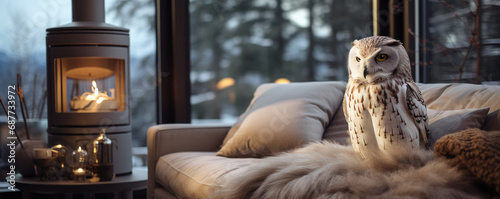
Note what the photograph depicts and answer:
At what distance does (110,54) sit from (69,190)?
0.77 meters

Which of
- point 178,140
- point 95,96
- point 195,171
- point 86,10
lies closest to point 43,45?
point 86,10

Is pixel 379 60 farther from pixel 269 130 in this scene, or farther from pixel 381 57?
pixel 269 130

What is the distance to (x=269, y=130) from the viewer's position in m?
2.11

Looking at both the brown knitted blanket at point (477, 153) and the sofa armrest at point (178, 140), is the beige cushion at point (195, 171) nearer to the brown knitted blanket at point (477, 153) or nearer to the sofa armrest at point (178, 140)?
the sofa armrest at point (178, 140)

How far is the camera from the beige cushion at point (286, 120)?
207 cm

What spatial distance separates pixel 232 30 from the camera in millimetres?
3316

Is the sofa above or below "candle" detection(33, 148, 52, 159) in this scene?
above

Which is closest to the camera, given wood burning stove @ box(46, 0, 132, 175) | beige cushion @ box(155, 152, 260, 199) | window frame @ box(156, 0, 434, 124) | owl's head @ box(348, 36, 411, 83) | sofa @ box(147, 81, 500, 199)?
owl's head @ box(348, 36, 411, 83)

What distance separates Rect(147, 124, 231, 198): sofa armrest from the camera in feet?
8.02

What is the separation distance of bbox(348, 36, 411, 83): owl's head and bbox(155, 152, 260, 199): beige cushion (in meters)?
0.46

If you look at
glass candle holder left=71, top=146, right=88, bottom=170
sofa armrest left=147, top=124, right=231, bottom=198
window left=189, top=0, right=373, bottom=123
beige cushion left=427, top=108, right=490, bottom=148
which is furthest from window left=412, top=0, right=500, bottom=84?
glass candle holder left=71, top=146, right=88, bottom=170

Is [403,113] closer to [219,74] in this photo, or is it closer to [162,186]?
[162,186]

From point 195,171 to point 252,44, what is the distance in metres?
1.57

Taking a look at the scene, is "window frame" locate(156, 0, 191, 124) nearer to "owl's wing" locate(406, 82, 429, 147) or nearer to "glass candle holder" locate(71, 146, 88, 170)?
"glass candle holder" locate(71, 146, 88, 170)
